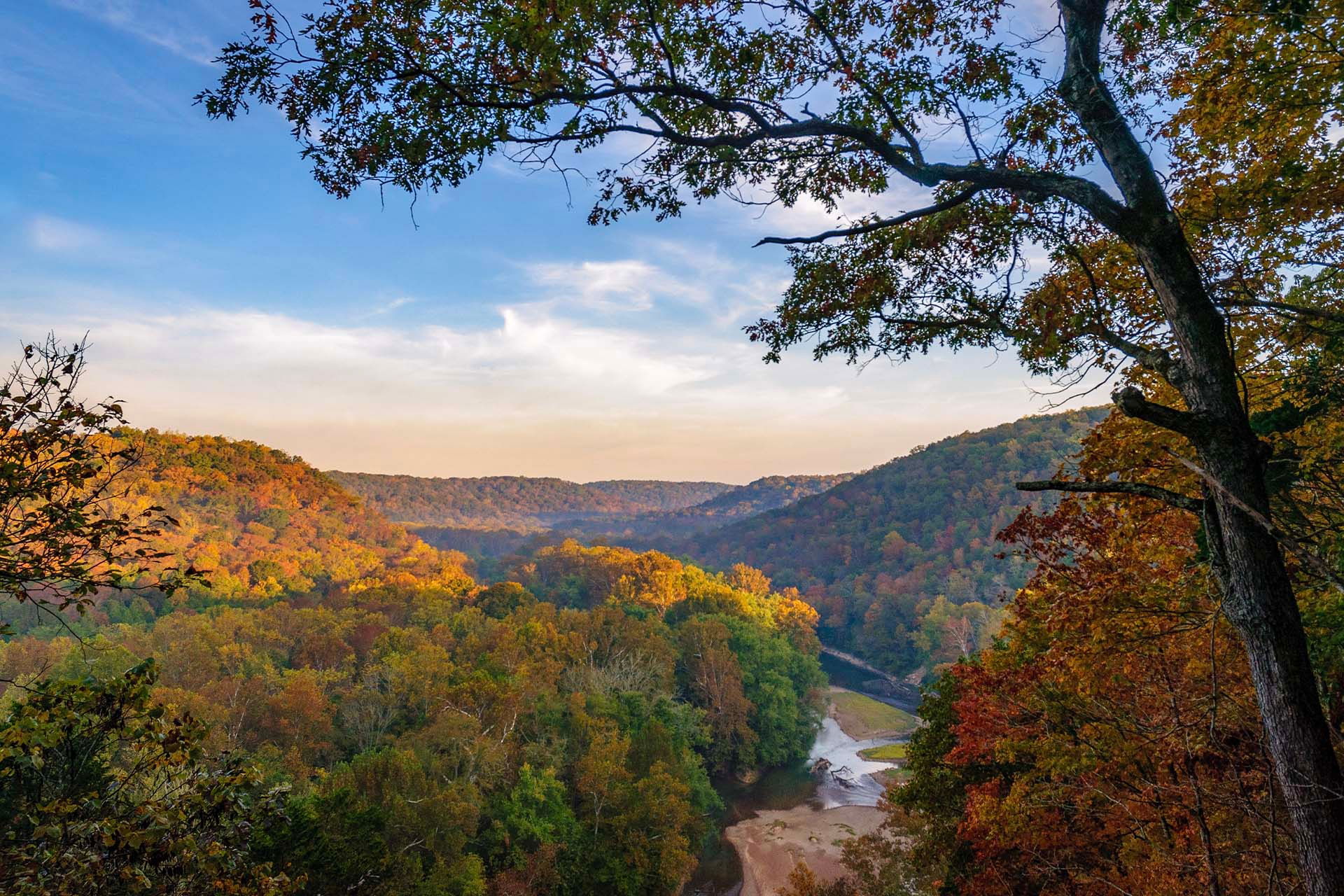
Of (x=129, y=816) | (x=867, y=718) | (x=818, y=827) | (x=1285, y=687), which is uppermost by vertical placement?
(x=1285, y=687)

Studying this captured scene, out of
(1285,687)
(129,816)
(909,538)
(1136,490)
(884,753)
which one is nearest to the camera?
(1285,687)

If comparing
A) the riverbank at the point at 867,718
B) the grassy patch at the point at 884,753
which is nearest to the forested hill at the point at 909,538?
the riverbank at the point at 867,718

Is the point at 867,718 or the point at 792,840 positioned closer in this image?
the point at 792,840

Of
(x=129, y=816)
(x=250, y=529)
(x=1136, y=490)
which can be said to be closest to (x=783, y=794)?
(x=129, y=816)

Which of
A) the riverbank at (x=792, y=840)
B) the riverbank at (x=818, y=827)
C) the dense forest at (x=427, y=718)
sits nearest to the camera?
the dense forest at (x=427, y=718)

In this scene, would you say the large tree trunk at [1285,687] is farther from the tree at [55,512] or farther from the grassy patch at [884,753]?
the grassy patch at [884,753]

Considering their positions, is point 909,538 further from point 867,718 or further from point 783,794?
point 783,794

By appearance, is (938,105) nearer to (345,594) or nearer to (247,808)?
(247,808)

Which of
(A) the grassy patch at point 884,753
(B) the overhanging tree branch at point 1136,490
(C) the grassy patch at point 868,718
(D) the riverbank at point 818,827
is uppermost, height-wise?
(B) the overhanging tree branch at point 1136,490
